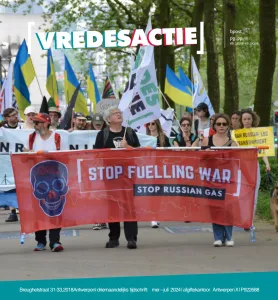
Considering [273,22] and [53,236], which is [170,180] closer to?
[53,236]

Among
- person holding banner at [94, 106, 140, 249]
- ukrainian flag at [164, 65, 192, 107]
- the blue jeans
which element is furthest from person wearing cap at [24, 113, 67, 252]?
ukrainian flag at [164, 65, 192, 107]

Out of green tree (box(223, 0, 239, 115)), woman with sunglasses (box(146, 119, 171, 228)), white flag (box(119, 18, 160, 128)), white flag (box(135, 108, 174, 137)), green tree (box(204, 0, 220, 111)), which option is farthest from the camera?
green tree (box(204, 0, 220, 111))

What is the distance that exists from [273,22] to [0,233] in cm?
1072

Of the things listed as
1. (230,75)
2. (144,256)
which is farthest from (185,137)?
(230,75)

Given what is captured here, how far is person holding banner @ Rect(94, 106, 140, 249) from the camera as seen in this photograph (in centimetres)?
1202

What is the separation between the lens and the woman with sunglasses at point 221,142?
39.7 feet

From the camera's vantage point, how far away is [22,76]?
2159 cm

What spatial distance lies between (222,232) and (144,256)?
1350 mm

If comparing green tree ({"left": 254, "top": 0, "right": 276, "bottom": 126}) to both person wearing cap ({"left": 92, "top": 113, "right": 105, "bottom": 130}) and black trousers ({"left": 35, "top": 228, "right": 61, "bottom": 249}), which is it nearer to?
person wearing cap ({"left": 92, "top": 113, "right": 105, "bottom": 130})

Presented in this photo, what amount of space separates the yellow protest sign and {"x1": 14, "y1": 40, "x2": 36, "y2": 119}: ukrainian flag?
6.07 m

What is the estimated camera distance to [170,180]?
1216 centimetres

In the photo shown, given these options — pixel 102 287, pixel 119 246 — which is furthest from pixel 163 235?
pixel 102 287

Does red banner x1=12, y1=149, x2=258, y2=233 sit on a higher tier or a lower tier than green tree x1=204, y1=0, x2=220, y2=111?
lower

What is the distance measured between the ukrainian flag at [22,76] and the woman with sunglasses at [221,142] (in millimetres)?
9397
